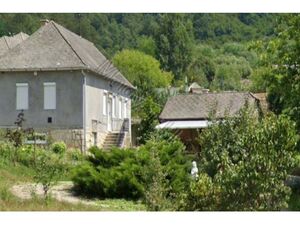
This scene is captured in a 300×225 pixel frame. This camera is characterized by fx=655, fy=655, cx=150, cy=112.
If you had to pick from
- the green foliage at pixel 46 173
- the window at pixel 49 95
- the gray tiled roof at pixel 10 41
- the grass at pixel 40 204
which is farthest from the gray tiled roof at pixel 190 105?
the grass at pixel 40 204

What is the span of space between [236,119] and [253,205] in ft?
7.74

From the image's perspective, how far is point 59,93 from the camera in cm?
1753

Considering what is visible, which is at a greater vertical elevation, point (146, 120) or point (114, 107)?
point (114, 107)

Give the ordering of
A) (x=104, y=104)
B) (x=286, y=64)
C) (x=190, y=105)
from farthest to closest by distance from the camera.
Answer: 1. (x=190, y=105)
2. (x=104, y=104)
3. (x=286, y=64)

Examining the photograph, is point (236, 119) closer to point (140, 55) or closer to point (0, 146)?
point (0, 146)

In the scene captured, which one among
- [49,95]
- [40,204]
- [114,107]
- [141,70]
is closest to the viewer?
[40,204]

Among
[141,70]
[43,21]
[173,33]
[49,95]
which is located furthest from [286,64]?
[141,70]

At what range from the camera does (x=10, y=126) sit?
698 inches

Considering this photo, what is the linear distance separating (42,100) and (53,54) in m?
1.67

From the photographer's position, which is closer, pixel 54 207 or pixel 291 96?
pixel 54 207

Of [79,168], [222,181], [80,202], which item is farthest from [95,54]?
[222,181]

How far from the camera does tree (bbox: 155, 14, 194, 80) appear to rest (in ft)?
80.5

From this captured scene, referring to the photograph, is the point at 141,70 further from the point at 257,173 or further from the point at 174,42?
the point at 257,173

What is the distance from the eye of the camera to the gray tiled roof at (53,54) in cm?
1828
